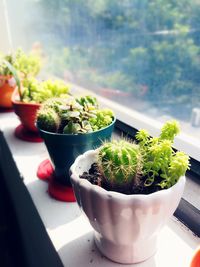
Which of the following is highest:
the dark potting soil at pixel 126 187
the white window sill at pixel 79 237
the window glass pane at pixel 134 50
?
the window glass pane at pixel 134 50

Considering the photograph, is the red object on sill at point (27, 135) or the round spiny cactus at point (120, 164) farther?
the red object on sill at point (27, 135)

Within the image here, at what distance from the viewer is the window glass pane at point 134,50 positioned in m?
0.48

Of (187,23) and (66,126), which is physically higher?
(187,23)

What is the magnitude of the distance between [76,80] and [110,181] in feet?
2.39

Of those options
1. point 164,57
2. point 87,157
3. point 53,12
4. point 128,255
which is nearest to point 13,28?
point 53,12

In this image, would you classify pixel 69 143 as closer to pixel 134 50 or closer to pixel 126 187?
pixel 126 187

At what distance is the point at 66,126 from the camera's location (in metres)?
0.45

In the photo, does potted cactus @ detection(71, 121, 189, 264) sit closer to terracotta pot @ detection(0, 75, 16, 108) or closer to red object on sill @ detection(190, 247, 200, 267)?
red object on sill @ detection(190, 247, 200, 267)

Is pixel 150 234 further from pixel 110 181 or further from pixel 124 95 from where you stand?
→ pixel 124 95

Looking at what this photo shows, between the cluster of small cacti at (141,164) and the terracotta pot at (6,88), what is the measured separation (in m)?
0.67

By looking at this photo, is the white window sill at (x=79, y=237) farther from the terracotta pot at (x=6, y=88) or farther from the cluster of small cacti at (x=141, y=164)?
the terracotta pot at (x=6, y=88)

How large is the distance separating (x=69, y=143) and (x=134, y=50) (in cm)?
30

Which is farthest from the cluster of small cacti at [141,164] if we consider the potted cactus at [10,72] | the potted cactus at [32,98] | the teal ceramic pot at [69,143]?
the potted cactus at [10,72]

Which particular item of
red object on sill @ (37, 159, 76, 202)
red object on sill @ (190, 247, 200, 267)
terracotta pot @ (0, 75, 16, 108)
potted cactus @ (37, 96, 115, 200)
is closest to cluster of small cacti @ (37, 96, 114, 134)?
potted cactus @ (37, 96, 115, 200)
